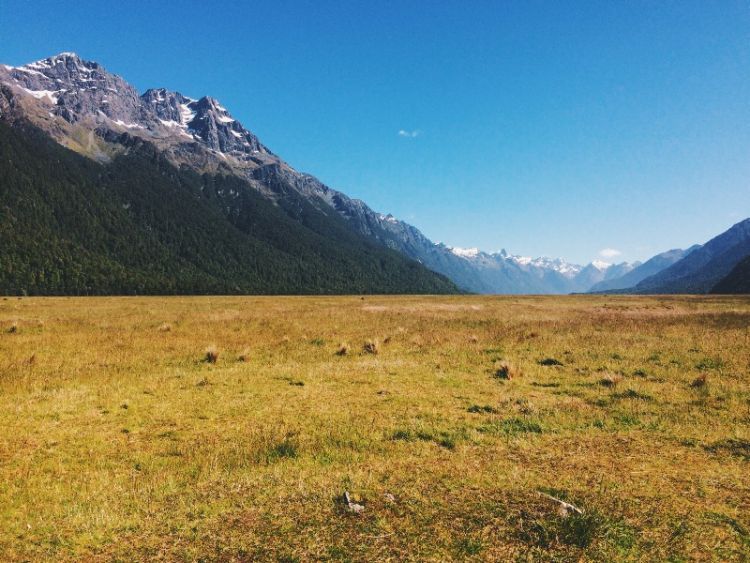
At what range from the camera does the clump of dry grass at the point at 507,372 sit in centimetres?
1581

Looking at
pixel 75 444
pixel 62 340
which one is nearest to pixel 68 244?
pixel 62 340

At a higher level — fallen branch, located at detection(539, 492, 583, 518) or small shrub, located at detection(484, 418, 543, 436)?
fallen branch, located at detection(539, 492, 583, 518)

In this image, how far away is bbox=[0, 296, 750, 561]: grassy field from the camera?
5.64 meters

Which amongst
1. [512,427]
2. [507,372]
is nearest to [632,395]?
[507,372]

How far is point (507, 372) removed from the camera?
52.6 ft

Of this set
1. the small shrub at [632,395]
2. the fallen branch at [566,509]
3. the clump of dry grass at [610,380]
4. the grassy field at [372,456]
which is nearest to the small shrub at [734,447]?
the grassy field at [372,456]

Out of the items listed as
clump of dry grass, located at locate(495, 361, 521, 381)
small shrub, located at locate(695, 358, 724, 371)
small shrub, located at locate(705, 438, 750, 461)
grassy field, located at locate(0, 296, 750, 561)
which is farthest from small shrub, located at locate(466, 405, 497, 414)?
small shrub, located at locate(695, 358, 724, 371)

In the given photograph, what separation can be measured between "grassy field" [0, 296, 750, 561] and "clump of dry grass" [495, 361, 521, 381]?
0.36 ft

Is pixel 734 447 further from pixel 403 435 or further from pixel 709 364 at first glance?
pixel 709 364

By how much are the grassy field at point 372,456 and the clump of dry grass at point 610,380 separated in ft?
0.25

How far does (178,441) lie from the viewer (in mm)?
9586

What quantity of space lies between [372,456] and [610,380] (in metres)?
10.8

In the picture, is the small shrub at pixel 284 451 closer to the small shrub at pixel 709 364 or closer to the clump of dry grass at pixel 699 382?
the clump of dry grass at pixel 699 382

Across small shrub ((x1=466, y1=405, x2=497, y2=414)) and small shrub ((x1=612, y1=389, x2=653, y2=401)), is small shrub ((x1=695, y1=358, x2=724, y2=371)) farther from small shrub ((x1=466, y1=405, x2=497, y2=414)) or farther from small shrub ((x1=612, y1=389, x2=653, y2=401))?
small shrub ((x1=466, y1=405, x2=497, y2=414))
